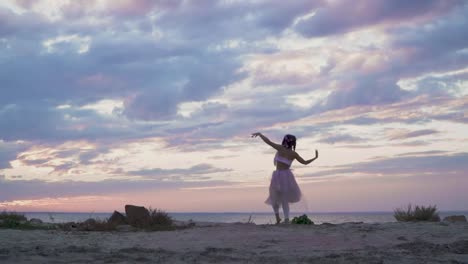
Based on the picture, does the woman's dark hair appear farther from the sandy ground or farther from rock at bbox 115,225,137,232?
rock at bbox 115,225,137,232

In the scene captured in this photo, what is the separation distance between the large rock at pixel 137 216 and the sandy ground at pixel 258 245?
10.1 feet

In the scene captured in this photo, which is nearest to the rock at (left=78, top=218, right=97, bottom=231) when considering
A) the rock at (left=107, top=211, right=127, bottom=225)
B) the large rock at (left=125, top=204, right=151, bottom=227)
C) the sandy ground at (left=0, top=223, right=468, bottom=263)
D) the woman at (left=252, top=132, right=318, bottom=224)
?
the rock at (left=107, top=211, right=127, bottom=225)

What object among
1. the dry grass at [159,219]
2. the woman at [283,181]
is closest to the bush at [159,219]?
the dry grass at [159,219]

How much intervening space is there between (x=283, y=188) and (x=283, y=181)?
7.4 inches

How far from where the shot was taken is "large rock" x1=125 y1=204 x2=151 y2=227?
49.4ft

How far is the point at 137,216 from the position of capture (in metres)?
15.3

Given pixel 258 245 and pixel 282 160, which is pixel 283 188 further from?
pixel 258 245

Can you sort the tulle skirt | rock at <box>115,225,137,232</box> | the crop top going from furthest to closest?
the crop top
the tulle skirt
rock at <box>115,225,137,232</box>

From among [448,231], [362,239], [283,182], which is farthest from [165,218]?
[448,231]

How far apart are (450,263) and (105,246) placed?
557cm

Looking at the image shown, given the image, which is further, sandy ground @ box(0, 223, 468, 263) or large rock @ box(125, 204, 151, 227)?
large rock @ box(125, 204, 151, 227)

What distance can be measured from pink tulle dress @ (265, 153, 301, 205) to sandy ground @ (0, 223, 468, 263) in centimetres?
199

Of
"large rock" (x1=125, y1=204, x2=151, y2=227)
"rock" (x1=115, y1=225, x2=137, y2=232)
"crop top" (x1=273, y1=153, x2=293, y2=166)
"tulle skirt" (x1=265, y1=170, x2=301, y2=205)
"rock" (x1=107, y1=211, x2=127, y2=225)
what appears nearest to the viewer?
"rock" (x1=115, y1=225, x2=137, y2=232)

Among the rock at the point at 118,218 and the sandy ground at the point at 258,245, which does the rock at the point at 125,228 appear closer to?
the rock at the point at 118,218
